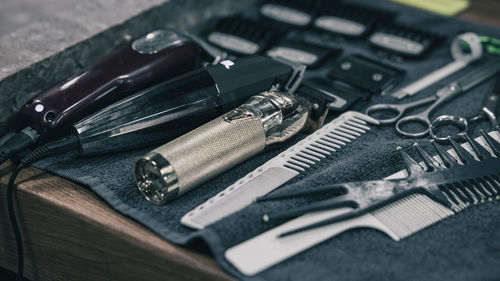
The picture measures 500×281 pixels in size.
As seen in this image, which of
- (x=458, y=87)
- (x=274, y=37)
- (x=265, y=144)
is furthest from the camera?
(x=274, y=37)

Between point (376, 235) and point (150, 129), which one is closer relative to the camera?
point (376, 235)

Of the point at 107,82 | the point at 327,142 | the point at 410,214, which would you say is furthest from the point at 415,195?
the point at 107,82

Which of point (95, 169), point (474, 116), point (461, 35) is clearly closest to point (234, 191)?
point (95, 169)

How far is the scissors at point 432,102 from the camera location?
68 cm

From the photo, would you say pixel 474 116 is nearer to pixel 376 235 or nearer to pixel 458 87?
pixel 458 87

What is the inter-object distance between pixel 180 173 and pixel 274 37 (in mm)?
375

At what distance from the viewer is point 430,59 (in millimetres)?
828

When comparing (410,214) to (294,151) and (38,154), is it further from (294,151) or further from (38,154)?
(38,154)

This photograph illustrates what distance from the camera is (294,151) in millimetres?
629

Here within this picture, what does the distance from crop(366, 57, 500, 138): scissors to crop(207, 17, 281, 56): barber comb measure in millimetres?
211

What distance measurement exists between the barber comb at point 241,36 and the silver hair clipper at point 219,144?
196mm

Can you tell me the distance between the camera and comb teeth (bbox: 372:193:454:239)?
53 centimetres

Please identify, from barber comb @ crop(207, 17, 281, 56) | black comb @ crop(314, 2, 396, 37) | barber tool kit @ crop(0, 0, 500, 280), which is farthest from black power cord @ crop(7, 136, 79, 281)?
black comb @ crop(314, 2, 396, 37)

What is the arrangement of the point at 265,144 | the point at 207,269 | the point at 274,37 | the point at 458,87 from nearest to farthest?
the point at 207,269, the point at 265,144, the point at 458,87, the point at 274,37
